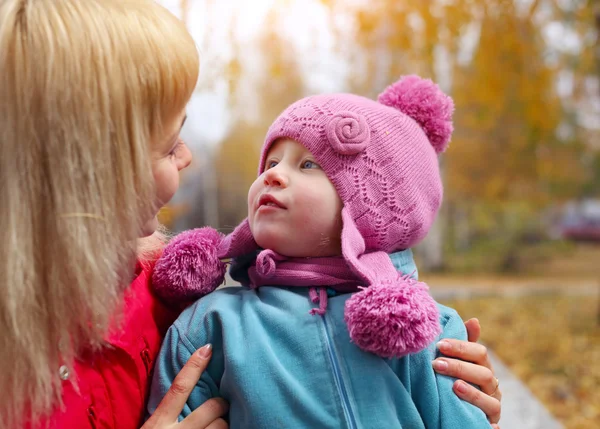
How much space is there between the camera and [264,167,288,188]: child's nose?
1000mm

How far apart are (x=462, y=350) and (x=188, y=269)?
48 centimetres

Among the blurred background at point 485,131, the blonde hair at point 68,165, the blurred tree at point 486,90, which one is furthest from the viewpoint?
the blurred tree at point 486,90

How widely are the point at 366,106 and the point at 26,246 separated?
23.3 inches

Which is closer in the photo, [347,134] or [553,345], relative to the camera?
[347,134]

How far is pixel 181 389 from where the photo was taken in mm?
941

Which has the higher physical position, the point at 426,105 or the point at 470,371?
the point at 426,105

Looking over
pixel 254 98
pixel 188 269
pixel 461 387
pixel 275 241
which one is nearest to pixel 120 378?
pixel 188 269

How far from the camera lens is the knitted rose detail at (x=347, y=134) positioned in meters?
0.99

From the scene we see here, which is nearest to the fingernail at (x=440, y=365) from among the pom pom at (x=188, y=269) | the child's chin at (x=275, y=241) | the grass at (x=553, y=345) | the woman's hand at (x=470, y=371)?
the woman's hand at (x=470, y=371)

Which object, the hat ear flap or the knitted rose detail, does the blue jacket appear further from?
the knitted rose detail

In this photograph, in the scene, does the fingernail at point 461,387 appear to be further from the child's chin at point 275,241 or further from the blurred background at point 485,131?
the blurred background at point 485,131

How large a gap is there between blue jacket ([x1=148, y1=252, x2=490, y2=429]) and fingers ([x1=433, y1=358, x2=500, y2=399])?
13mm

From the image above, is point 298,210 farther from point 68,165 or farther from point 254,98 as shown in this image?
point 254,98

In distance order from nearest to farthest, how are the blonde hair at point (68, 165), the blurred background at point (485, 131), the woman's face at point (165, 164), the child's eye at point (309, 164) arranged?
1. the blonde hair at point (68, 165)
2. the woman's face at point (165, 164)
3. the child's eye at point (309, 164)
4. the blurred background at point (485, 131)
